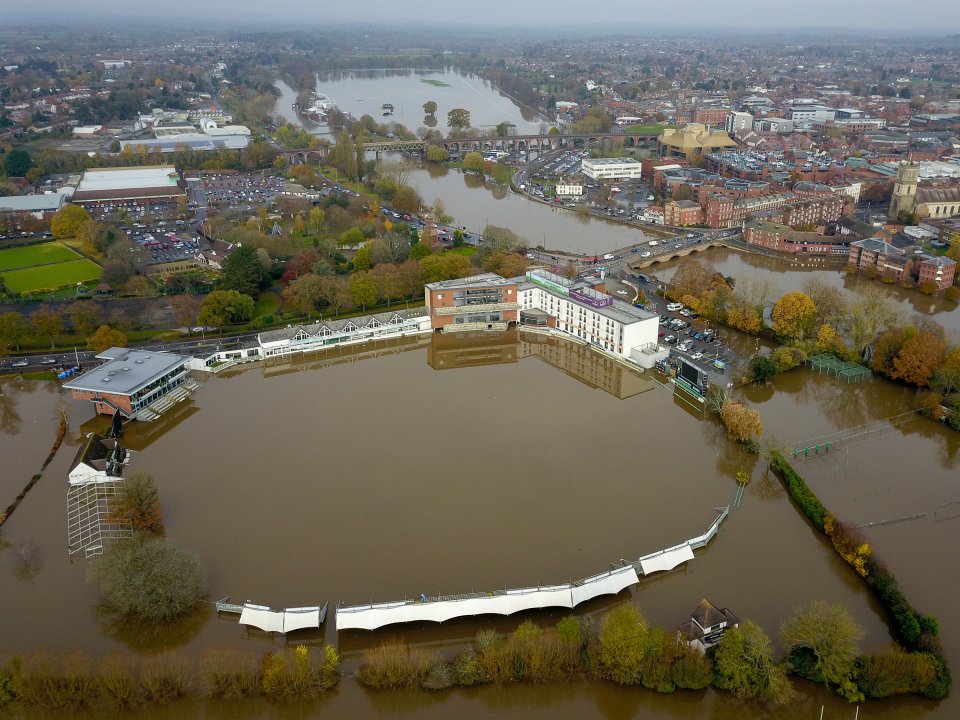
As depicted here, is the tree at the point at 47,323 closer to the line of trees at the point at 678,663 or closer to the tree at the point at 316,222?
the tree at the point at 316,222

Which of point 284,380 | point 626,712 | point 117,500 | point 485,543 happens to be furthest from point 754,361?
point 117,500

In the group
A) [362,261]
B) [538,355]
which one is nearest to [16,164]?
[362,261]

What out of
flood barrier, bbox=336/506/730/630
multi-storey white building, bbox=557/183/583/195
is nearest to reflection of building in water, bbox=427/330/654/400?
flood barrier, bbox=336/506/730/630

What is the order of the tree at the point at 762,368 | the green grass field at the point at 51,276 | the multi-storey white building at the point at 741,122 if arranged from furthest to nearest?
the multi-storey white building at the point at 741,122 → the green grass field at the point at 51,276 → the tree at the point at 762,368

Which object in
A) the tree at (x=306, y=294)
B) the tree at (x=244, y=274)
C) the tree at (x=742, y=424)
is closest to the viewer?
the tree at (x=742, y=424)

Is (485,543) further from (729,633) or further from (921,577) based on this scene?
(921,577)

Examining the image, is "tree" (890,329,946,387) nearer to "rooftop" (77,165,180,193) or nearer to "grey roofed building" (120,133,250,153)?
"rooftop" (77,165,180,193)

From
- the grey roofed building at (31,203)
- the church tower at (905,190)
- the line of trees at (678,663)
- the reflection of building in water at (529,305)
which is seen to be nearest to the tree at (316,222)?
the reflection of building in water at (529,305)
